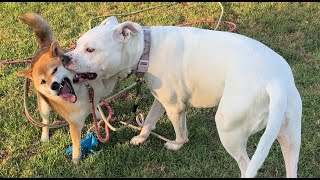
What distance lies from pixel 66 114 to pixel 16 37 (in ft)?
9.92

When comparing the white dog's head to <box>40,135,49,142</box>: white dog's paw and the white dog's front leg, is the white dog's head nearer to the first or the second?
the white dog's front leg

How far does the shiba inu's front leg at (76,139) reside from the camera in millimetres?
4398

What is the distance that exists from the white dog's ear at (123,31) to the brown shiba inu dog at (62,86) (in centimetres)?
35

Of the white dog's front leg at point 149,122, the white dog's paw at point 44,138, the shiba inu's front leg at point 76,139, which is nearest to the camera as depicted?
the shiba inu's front leg at point 76,139

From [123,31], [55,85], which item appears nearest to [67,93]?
[55,85]

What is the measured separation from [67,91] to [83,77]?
0.24 metres

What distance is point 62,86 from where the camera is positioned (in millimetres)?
4164

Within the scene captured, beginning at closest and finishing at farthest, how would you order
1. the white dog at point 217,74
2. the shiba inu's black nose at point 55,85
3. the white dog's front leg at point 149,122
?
the white dog at point 217,74
the shiba inu's black nose at point 55,85
the white dog's front leg at point 149,122

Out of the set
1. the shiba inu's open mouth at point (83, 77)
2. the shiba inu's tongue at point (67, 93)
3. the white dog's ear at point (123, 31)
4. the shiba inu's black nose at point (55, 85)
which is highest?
the white dog's ear at point (123, 31)

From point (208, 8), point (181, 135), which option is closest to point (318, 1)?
point (208, 8)

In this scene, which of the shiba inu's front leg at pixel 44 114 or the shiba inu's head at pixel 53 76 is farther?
the shiba inu's front leg at pixel 44 114

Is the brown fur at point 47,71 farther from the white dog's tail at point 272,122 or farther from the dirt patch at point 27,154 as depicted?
the white dog's tail at point 272,122

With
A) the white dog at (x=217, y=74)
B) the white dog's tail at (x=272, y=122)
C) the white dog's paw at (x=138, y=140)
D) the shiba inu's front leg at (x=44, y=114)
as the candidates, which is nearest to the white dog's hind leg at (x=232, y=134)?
the white dog at (x=217, y=74)

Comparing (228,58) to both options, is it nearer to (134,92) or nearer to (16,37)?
(134,92)
